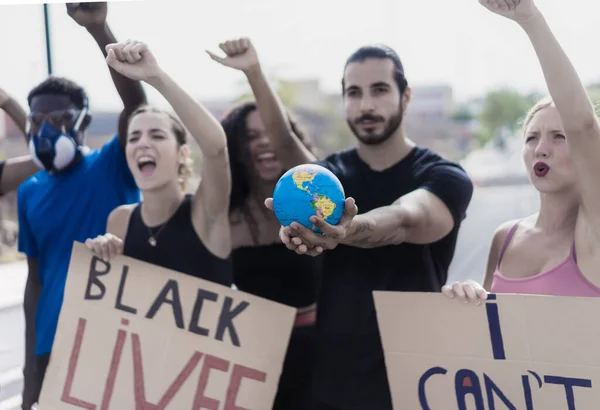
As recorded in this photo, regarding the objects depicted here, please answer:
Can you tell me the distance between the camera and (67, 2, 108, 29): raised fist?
2.42m

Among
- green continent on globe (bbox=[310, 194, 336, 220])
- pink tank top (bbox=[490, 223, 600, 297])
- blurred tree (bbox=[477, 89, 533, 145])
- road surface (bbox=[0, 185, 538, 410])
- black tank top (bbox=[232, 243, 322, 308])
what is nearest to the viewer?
green continent on globe (bbox=[310, 194, 336, 220])

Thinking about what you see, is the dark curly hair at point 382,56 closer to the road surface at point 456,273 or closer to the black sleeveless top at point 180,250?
the black sleeveless top at point 180,250

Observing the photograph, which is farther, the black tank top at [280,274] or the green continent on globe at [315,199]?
the black tank top at [280,274]

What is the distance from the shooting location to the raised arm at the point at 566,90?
152cm

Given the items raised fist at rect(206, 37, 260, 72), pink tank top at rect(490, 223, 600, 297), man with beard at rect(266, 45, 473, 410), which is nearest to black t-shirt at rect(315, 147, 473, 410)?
man with beard at rect(266, 45, 473, 410)

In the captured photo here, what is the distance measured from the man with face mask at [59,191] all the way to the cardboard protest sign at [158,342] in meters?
0.26

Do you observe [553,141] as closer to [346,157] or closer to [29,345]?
[346,157]

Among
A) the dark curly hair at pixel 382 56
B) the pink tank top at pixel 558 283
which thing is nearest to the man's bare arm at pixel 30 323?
the dark curly hair at pixel 382 56

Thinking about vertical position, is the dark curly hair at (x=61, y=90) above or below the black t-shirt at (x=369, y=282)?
above

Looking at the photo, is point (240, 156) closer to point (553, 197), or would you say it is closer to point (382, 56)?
point (382, 56)

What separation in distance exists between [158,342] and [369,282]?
25.6 inches

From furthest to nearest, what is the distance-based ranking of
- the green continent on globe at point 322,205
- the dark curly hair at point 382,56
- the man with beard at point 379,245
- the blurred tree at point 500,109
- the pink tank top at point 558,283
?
the blurred tree at point 500,109 < the dark curly hair at point 382,56 < the man with beard at point 379,245 < the pink tank top at point 558,283 < the green continent on globe at point 322,205

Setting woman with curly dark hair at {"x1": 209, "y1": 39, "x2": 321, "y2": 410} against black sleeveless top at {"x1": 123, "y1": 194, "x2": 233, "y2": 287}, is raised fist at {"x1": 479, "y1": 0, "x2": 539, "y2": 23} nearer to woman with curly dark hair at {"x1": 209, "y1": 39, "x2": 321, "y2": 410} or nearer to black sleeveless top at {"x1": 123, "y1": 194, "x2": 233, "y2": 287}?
woman with curly dark hair at {"x1": 209, "y1": 39, "x2": 321, "y2": 410}


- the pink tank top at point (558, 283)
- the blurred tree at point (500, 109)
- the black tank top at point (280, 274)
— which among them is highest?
the blurred tree at point (500, 109)
